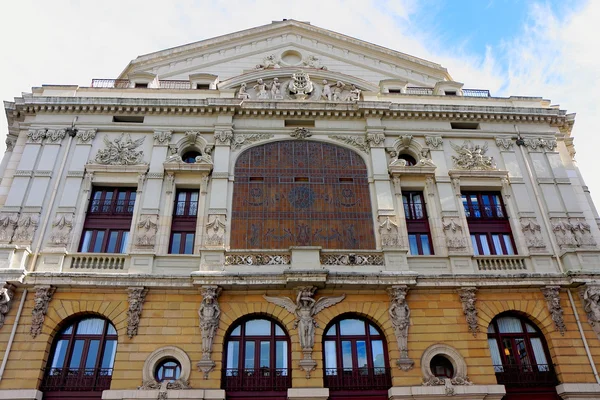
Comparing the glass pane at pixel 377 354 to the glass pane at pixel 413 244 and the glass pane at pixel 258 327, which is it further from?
the glass pane at pixel 413 244

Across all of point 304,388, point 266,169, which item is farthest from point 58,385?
point 266,169

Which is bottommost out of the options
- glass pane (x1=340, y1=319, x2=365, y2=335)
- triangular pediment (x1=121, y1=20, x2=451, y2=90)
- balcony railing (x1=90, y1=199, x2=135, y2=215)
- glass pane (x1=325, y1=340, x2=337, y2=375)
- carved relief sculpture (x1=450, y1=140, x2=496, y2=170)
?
glass pane (x1=325, y1=340, x2=337, y2=375)

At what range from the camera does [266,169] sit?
2469 centimetres

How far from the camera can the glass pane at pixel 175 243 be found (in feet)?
73.0

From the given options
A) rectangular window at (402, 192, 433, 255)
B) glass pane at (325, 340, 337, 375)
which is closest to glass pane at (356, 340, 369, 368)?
glass pane at (325, 340, 337, 375)

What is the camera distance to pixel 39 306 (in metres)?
19.4

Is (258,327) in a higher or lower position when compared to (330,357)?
higher

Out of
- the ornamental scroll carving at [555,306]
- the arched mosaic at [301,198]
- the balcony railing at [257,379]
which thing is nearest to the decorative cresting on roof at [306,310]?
the balcony railing at [257,379]

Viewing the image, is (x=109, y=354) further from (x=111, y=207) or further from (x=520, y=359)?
(x=520, y=359)

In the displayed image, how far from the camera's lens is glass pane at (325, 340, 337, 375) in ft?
63.6

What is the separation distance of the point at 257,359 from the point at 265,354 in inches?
15.8

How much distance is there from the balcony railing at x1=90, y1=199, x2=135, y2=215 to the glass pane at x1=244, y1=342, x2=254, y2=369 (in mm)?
9151

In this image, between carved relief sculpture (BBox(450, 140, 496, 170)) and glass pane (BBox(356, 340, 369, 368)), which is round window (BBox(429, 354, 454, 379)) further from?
carved relief sculpture (BBox(450, 140, 496, 170))

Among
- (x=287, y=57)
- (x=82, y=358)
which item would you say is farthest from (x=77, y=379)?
(x=287, y=57)
